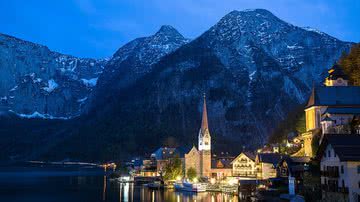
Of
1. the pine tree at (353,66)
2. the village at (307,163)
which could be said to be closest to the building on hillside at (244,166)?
the village at (307,163)

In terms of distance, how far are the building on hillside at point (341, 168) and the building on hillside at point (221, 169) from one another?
7666 cm

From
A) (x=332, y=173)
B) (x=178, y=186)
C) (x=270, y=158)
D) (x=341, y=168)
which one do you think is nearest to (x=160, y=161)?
(x=178, y=186)

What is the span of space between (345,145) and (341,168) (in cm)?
299

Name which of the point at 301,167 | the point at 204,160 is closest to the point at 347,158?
the point at 301,167

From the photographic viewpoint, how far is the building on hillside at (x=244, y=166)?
132375mm

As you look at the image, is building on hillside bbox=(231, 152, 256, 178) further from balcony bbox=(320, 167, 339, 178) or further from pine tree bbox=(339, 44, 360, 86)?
balcony bbox=(320, 167, 339, 178)

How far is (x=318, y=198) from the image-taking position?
68.2m

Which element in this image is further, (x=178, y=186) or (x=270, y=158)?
(x=178, y=186)

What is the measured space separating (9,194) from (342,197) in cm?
9102

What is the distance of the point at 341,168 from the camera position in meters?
60.0

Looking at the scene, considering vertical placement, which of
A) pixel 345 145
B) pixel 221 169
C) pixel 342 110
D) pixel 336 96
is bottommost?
pixel 221 169

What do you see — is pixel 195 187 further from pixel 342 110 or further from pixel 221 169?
pixel 342 110

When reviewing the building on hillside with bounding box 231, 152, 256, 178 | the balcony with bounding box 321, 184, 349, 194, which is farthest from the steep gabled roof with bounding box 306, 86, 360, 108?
the balcony with bounding box 321, 184, 349, 194

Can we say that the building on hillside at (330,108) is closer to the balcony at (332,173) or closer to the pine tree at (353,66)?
the pine tree at (353,66)
